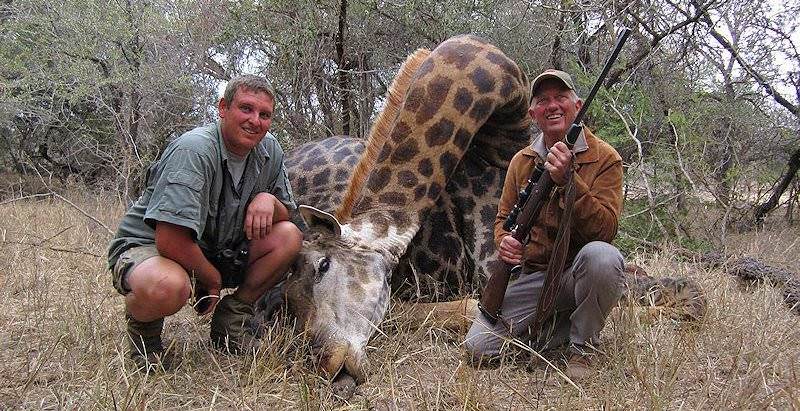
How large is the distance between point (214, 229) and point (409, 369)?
3.69ft

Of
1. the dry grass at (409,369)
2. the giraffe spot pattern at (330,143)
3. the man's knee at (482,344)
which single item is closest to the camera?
the dry grass at (409,369)

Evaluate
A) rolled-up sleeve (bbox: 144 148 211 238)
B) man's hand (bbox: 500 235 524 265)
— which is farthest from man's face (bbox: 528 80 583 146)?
rolled-up sleeve (bbox: 144 148 211 238)

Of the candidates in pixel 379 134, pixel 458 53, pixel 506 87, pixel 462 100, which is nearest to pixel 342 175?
pixel 379 134

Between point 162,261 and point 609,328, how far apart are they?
2.18m

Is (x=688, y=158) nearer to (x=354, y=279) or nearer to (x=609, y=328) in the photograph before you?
(x=609, y=328)

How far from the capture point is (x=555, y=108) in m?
3.19

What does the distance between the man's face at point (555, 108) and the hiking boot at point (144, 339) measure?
6.34ft

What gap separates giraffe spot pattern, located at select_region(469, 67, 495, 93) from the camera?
13.5 ft

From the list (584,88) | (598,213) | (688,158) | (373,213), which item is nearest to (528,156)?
(598,213)

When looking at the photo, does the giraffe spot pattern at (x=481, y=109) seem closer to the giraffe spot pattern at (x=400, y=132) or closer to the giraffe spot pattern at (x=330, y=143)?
the giraffe spot pattern at (x=400, y=132)

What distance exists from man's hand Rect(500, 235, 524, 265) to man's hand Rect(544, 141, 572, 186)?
37cm

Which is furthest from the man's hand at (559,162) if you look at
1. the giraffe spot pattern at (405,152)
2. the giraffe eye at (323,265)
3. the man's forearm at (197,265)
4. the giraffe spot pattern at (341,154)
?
the giraffe spot pattern at (341,154)

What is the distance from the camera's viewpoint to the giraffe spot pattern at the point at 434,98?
13.2 feet

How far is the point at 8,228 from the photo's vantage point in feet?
19.4
